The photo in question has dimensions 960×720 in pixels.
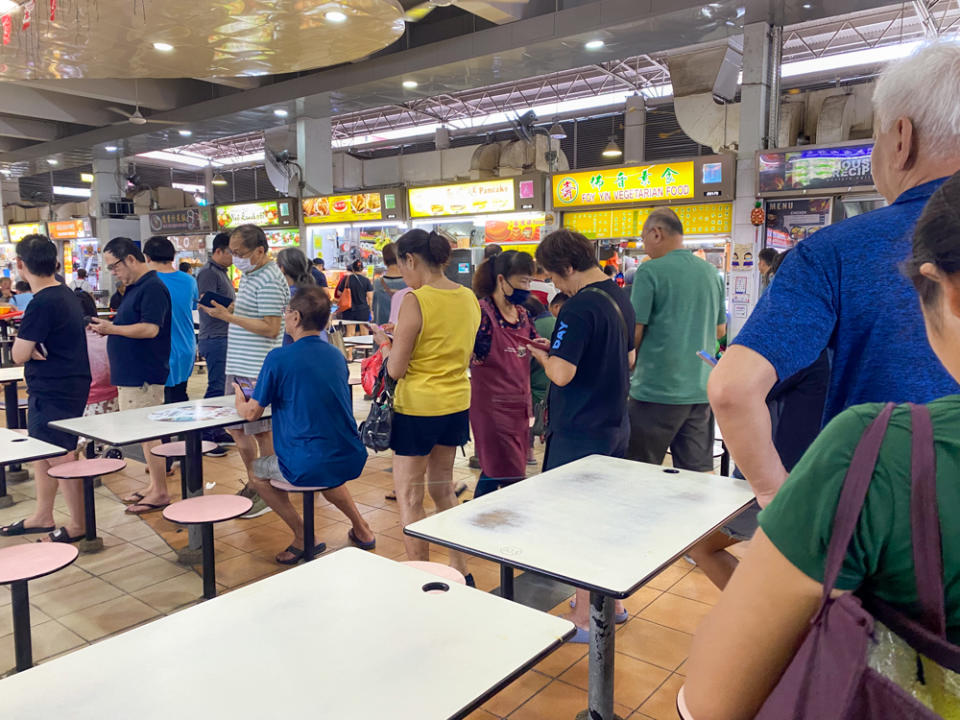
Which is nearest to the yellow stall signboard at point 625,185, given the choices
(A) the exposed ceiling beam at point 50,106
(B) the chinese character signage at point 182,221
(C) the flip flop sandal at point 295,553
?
(C) the flip flop sandal at point 295,553

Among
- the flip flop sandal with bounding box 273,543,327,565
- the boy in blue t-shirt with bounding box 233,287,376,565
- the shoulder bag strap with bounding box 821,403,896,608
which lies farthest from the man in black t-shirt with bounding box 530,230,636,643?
the shoulder bag strap with bounding box 821,403,896,608

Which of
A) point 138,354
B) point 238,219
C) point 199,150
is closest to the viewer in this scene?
point 138,354

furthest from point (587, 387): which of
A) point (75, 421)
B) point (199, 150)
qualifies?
point (199, 150)

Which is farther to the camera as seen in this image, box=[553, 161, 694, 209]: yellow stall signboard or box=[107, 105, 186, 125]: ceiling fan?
box=[107, 105, 186, 125]: ceiling fan

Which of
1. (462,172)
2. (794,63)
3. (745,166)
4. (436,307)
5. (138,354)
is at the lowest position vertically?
(138,354)

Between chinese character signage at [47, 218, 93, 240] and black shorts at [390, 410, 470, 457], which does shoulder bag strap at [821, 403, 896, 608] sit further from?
chinese character signage at [47, 218, 93, 240]

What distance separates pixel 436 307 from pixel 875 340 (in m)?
1.94

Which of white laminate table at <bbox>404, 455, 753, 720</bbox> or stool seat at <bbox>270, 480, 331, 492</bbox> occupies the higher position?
white laminate table at <bbox>404, 455, 753, 720</bbox>

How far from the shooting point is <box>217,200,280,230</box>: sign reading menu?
1007 cm

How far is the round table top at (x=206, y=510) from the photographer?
2.90 metres

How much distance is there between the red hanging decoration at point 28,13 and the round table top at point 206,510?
2842 millimetres

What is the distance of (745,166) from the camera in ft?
19.4

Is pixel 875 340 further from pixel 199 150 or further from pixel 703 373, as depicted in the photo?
pixel 199 150

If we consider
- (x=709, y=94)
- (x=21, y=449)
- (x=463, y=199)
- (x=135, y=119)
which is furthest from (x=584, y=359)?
(x=135, y=119)
